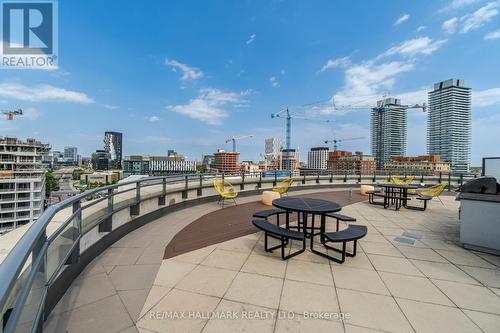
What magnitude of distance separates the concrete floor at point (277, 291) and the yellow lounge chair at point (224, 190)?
3156mm

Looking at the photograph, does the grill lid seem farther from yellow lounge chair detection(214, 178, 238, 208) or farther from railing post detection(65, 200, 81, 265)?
railing post detection(65, 200, 81, 265)

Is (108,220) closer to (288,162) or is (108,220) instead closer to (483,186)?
(483,186)

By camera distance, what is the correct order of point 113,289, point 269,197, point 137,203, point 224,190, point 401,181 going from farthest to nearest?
point 401,181
point 224,190
point 269,197
point 137,203
point 113,289

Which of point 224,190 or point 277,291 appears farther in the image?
point 224,190

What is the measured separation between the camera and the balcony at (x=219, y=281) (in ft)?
6.74

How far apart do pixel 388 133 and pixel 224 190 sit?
271 ft

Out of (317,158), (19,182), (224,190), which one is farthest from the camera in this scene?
(317,158)

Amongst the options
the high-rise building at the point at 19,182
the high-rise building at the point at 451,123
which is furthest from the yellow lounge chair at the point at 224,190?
the high-rise building at the point at 451,123

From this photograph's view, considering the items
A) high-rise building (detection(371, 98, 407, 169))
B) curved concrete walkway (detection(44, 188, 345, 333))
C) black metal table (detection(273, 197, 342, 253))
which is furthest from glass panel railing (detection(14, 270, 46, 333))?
high-rise building (detection(371, 98, 407, 169))

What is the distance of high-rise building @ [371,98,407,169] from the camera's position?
7288cm

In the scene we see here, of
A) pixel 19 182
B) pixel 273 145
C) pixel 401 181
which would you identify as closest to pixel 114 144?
pixel 273 145

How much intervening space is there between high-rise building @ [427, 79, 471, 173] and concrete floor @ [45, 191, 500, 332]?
2773 inches

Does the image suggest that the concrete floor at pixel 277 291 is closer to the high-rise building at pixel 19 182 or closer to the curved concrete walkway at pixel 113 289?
the curved concrete walkway at pixel 113 289

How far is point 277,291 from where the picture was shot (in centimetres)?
267
